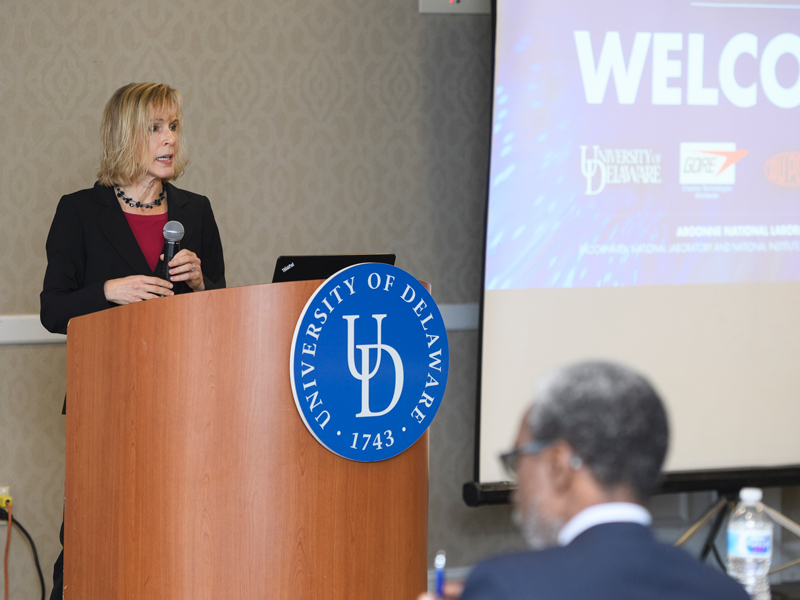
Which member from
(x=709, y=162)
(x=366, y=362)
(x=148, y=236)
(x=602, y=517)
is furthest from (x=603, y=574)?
(x=709, y=162)

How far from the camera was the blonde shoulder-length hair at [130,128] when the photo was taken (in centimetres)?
203

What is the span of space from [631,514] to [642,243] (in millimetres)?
2434

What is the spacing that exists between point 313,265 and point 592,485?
92cm

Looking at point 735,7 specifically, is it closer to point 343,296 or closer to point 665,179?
point 665,179

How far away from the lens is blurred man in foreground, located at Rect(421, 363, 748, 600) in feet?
2.41

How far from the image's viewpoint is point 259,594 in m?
1.43

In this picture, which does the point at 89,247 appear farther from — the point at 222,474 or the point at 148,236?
the point at 222,474

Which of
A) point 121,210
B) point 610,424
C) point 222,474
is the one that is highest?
point 121,210

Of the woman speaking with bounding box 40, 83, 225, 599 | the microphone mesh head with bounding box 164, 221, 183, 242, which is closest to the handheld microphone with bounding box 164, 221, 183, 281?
the microphone mesh head with bounding box 164, 221, 183, 242

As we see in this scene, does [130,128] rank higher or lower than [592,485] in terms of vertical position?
higher

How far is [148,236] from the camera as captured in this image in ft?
6.94

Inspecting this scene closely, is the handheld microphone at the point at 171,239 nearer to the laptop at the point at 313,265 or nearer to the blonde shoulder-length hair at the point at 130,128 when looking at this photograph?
the laptop at the point at 313,265

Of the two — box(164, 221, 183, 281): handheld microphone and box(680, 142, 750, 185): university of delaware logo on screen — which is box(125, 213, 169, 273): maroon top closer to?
box(164, 221, 183, 281): handheld microphone

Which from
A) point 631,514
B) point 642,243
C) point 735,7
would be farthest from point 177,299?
point 735,7
